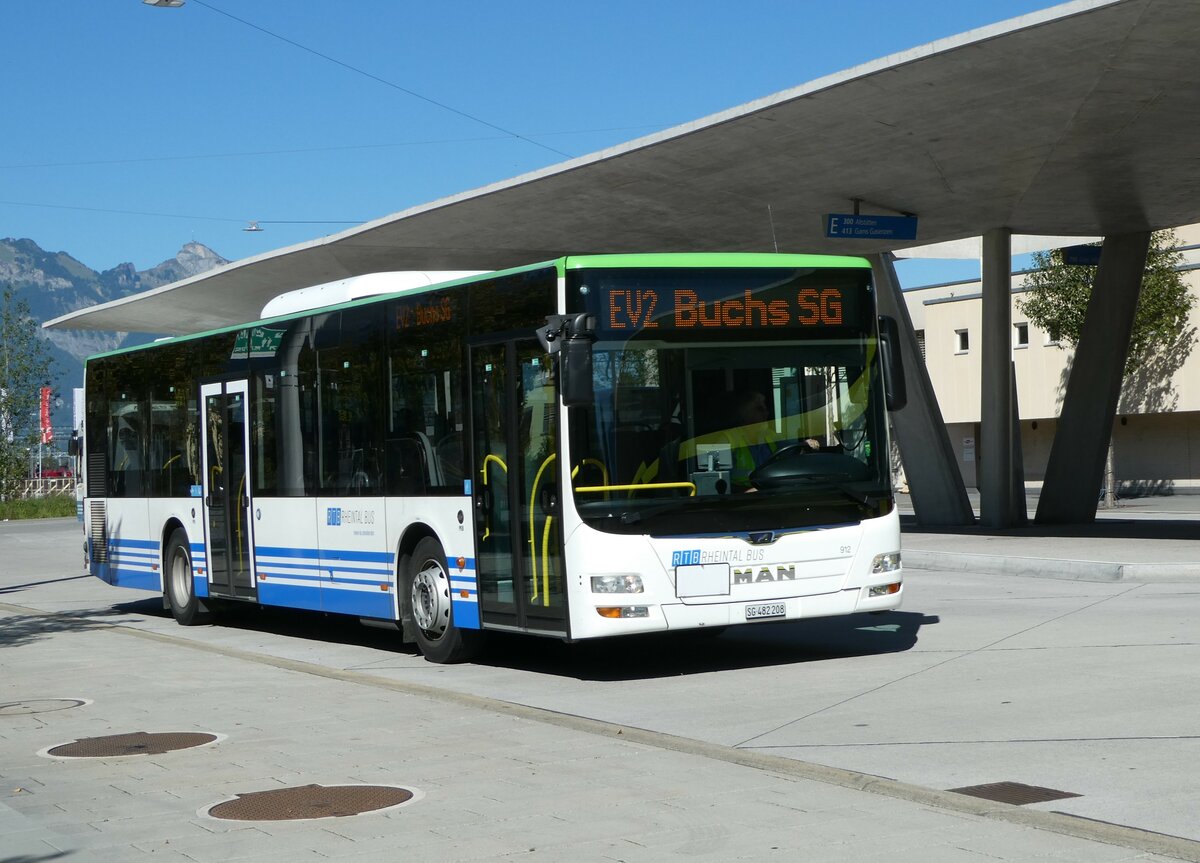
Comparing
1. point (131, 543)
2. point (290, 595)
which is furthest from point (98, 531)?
point (290, 595)

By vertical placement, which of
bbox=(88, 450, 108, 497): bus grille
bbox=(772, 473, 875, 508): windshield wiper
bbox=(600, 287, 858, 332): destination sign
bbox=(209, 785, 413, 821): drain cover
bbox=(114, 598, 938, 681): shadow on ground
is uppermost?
bbox=(600, 287, 858, 332): destination sign

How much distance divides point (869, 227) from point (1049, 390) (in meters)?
35.6

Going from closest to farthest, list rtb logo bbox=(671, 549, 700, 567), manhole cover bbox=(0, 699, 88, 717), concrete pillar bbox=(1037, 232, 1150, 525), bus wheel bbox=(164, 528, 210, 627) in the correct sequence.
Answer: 1. manhole cover bbox=(0, 699, 88, 717)
2. rtb logo bbox=(671, 549, 700, 567)
3. bus wheel bbox=(164, 528, 210, 627)
4. concrete pillar bbox=(1037, 232, 1150, 525)

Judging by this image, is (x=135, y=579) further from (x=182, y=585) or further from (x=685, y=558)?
(x=685, y=558)

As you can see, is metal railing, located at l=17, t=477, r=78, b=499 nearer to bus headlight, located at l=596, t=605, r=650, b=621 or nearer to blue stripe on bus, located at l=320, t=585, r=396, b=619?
blue stripe on bus, located at l=320, t=585, r=396, b=619

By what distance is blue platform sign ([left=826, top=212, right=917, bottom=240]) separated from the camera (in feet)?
76.0

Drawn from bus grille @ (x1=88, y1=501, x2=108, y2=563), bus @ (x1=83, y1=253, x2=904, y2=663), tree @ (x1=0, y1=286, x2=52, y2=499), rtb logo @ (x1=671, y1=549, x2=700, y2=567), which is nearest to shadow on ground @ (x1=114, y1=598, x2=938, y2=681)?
bus @ (x1=83, y1=253, x2=904, y2=663)

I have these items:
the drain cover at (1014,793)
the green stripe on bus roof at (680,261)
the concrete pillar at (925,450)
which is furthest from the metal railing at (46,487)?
the drain cover at (1014,793)

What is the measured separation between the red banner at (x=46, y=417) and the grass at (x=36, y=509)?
5.13 metres

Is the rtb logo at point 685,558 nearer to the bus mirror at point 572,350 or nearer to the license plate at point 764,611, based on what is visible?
the license plate at point 764,611

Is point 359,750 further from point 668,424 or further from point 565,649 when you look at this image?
point 565,649

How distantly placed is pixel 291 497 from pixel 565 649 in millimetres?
3073

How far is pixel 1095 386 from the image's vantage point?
90.7 ft

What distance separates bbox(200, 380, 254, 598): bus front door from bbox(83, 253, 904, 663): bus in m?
2.64
